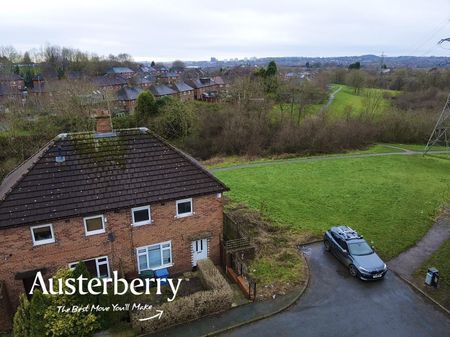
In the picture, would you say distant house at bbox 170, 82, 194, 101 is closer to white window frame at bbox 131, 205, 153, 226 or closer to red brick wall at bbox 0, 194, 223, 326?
red brick wall at bbox 0, 194, 223, 326

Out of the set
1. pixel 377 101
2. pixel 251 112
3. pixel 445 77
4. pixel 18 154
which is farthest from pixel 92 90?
pixel 445 77

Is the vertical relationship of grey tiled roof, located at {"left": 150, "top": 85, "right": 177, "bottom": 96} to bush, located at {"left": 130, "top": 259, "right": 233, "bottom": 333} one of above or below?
above

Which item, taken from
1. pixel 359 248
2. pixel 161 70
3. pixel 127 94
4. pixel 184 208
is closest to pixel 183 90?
pixel 127 94

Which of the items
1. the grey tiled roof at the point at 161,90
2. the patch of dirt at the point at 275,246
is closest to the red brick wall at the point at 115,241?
the patch of dirt at the point at 275,246

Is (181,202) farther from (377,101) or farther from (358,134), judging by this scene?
(377,101)

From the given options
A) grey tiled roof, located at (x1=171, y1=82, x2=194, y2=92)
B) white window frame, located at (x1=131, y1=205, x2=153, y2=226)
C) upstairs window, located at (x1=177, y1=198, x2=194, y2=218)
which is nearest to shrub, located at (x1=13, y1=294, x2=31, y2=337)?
white window frame, located at (x1=131, y1=205, x2=153, y2=226)
